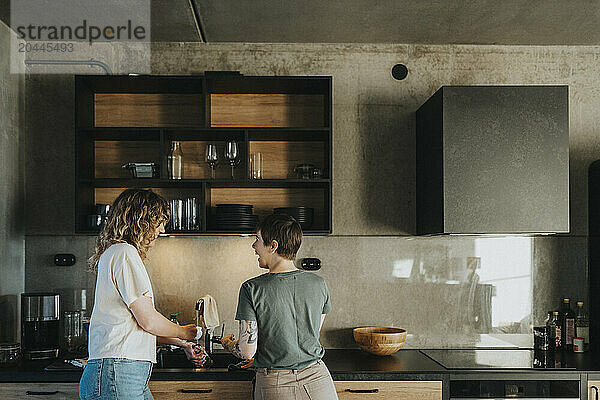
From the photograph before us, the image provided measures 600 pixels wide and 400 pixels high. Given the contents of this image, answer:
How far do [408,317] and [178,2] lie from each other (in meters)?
2.19

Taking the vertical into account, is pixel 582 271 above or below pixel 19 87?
below

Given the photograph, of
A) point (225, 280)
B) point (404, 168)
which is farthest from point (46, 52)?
point (404, 168)

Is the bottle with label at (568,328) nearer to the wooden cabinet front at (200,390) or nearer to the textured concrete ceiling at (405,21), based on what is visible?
the textured concrete ceiling at (405,21)

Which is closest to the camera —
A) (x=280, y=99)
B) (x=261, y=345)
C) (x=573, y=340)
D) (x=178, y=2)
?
(x=261, y=345)

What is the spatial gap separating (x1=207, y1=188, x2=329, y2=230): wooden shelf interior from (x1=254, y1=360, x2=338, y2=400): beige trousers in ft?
3.95

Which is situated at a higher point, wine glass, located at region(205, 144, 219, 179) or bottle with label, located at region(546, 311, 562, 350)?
wine glass, located at region(205, 144, 219, 179)

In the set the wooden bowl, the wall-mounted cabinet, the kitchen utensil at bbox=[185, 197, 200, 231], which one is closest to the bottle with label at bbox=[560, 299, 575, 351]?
the wooden bowl

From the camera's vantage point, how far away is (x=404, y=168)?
3.95 m

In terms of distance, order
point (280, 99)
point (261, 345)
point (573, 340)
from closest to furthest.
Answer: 1. point (261, 345)
2. point (573, 340)
3. point (280, 99)

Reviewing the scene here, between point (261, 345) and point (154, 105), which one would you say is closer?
point (261, 345)

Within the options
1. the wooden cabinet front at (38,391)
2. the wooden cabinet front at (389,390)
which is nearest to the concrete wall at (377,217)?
the wooden cabinet front at (389,390)

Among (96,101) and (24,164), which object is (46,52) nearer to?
(96,101)

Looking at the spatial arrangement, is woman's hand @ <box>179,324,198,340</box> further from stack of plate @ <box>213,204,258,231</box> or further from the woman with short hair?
stack of plate @ <box>213,204,258,231</box>

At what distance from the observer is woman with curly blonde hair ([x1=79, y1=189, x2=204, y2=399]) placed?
262 cm
